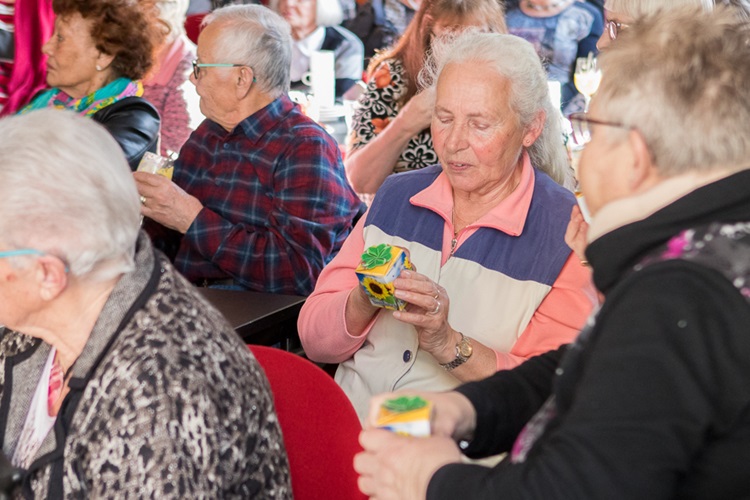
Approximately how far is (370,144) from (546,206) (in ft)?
3.67

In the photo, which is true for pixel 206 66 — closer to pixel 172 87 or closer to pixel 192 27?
pixel 172 87

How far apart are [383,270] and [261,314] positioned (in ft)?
1.85

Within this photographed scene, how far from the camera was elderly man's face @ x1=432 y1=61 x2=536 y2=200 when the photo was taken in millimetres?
2168

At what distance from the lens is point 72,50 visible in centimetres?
348

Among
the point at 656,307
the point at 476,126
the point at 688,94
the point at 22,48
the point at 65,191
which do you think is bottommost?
the point at 22,48

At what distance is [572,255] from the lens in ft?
6.84

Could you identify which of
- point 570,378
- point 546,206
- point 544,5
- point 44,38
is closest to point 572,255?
point 546,206

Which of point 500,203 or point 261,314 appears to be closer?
point 500,203

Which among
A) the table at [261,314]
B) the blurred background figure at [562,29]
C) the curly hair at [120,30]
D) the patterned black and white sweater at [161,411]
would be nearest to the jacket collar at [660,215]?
the patterned black and white sweater at [161,411]

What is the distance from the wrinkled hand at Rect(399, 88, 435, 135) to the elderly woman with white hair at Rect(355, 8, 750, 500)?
183 centimetres

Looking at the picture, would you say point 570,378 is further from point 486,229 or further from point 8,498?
point 486,229

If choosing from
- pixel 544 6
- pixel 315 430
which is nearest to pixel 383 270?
pixel 315 430

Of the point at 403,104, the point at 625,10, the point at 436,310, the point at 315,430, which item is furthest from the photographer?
the point at 403,104

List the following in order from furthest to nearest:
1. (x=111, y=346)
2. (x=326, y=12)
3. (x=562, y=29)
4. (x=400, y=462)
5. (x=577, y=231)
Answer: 1. (x=326, y=12)
2. (x=562, y=29)
3. (x=577, y=231)
4. (x=111, y=346)
5. (x=400, y=462)
